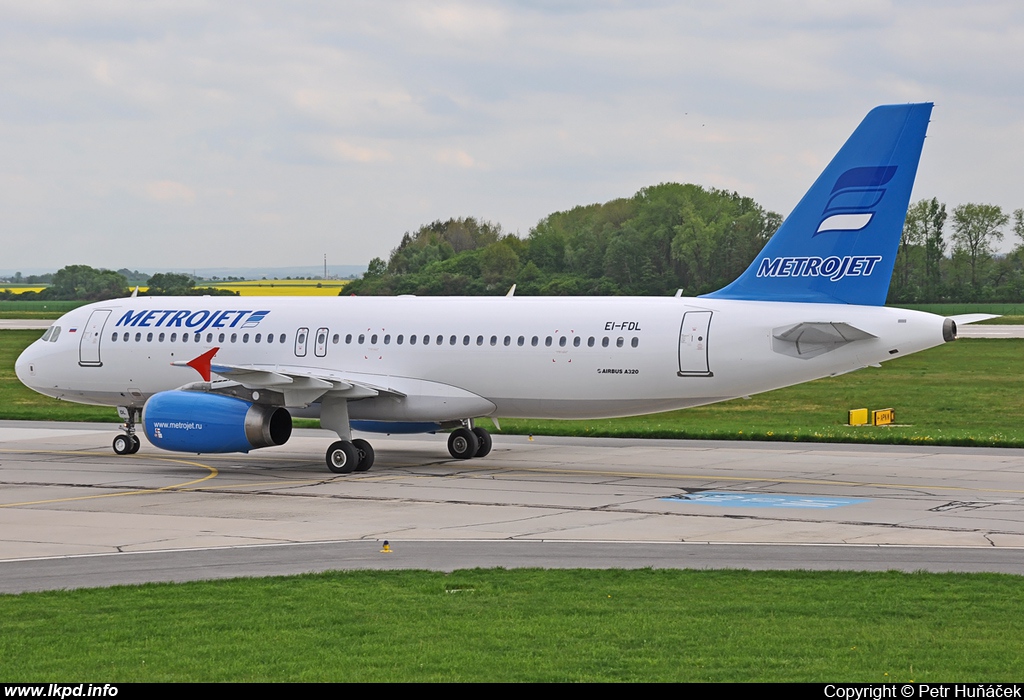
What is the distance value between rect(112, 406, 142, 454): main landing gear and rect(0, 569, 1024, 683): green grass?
17736mm

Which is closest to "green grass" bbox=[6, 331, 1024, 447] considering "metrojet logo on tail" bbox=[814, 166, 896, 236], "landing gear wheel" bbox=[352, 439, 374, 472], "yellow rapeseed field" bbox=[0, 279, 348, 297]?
"landing gear wheel" bbox=[352, 439, 374, 472]

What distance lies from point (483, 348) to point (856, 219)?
8.42m

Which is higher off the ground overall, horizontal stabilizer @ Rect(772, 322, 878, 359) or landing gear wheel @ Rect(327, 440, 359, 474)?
horizontal stabilizer @ Rect(772, 322, 878, 359)

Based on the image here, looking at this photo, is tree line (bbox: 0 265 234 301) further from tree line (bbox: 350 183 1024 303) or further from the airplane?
the airplane

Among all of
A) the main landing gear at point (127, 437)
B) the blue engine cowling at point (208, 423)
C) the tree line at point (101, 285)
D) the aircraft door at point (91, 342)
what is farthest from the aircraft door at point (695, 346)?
the tree line at point (101, 285)

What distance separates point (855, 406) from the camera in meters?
A: 46.1

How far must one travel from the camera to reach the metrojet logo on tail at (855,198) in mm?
24625

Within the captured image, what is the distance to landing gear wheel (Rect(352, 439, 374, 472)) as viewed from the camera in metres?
28.4

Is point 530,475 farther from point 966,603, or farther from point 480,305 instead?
point 966,603

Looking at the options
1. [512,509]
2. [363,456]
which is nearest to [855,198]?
[512,509]

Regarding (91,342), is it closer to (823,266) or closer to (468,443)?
(468,443)

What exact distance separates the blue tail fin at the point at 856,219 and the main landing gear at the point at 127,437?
16.4 meters

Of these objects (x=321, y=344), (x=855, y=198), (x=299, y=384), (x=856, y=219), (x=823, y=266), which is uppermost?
(x=855, y=198)

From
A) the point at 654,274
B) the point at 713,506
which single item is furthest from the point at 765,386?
the point at 654,274
